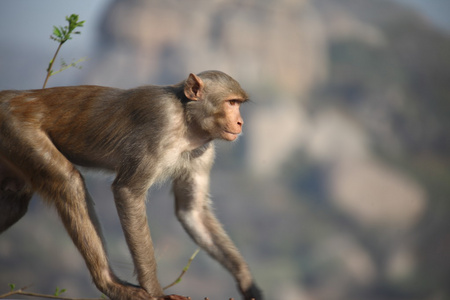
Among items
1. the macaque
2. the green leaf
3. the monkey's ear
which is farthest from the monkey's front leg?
the green leaf

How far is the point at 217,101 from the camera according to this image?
3.96 m

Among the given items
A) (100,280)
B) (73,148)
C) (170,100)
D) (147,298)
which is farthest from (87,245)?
(170,100)

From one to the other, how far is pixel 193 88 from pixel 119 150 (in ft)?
2.33

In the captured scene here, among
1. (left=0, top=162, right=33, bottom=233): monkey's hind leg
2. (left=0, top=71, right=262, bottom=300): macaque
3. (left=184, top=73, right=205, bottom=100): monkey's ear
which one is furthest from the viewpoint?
(left=0, top=162, right=33, bottom=233): monkey's hind leg

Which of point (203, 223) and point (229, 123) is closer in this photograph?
point (229, 123)

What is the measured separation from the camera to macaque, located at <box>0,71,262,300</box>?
3793 mm

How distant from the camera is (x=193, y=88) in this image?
13.0 feet

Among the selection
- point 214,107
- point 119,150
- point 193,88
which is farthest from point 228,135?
point 119,150

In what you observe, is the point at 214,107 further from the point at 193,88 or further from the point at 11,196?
the point at 11,196

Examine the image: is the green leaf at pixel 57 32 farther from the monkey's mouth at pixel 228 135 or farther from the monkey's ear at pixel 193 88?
the monkey's mouth at pixel 228 135

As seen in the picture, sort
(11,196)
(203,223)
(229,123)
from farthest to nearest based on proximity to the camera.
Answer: (203,223), (11,196), (229,123)

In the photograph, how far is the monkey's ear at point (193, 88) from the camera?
391 cm

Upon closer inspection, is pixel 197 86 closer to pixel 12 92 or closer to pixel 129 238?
pixel 129 238

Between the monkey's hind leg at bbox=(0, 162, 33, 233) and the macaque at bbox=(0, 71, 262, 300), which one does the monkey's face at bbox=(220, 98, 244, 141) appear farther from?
the monkey's hind leg at bbox=(0, 162, 33, 233)
